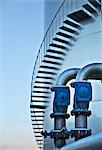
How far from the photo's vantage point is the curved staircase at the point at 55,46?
403 centimetres

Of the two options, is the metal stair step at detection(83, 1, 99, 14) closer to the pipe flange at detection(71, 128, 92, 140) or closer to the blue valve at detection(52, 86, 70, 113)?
the blue valve at detection(52, 86, 70, 113)

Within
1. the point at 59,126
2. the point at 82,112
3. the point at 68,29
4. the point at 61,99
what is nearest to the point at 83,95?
the point at 82,112

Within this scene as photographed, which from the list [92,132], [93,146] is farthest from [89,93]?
[93,146]

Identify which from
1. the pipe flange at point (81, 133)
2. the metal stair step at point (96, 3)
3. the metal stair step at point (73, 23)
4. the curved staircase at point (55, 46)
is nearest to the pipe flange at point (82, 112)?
the pipe flange at point (81, 133)

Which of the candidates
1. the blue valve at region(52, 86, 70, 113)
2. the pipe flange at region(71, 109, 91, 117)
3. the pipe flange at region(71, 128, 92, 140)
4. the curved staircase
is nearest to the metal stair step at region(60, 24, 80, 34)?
the curved staircase

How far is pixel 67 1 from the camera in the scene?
14.0 ft

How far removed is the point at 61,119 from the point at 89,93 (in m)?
0.44

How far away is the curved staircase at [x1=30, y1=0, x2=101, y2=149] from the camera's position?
4031 millimetres

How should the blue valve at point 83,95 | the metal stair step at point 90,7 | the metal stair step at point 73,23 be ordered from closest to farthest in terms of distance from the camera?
the blue valve at point 83,95
the metal stair step at point 90,7
the metal stair step at point 73,23

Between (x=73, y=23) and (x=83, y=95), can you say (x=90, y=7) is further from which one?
(x=83, y=95)

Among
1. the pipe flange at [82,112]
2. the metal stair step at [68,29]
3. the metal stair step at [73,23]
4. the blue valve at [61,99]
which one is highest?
the metal stair step at [73,23]

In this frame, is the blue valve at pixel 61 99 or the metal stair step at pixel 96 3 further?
the blue valve at pixel 61 99

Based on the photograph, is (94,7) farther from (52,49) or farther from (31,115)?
(31,115)

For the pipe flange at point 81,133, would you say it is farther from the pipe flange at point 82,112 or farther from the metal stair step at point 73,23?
the metal stair step at point 73,23
